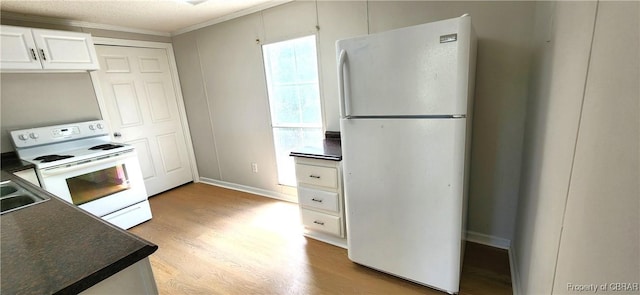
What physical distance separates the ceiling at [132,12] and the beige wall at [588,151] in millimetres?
2311

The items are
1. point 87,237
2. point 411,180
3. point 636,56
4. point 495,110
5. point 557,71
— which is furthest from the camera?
point 495,110

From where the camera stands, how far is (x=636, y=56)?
452 mm

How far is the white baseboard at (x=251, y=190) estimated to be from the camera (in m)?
3.06

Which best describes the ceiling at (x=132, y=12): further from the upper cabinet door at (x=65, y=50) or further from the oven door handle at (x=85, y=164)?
the oven door handle at (x=85, y=164)

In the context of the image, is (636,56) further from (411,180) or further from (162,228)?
(162,228)

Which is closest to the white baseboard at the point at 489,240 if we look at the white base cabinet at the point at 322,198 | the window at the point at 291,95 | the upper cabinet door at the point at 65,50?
the white base cabinet at the point at 322,198

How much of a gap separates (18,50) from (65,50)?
0.32m

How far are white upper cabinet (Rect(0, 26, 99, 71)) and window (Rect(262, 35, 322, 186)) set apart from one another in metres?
1.77

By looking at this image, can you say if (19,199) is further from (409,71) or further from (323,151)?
(409,71)

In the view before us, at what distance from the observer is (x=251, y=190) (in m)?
3.39

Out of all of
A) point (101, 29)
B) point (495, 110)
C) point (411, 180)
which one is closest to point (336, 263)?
point (411, 180)

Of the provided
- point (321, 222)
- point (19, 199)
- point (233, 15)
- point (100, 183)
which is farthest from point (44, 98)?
point (321, 222)

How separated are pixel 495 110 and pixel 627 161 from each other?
151 centimetres

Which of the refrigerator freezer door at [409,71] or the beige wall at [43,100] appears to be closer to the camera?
the refrigerator freezer door at [409,71]
